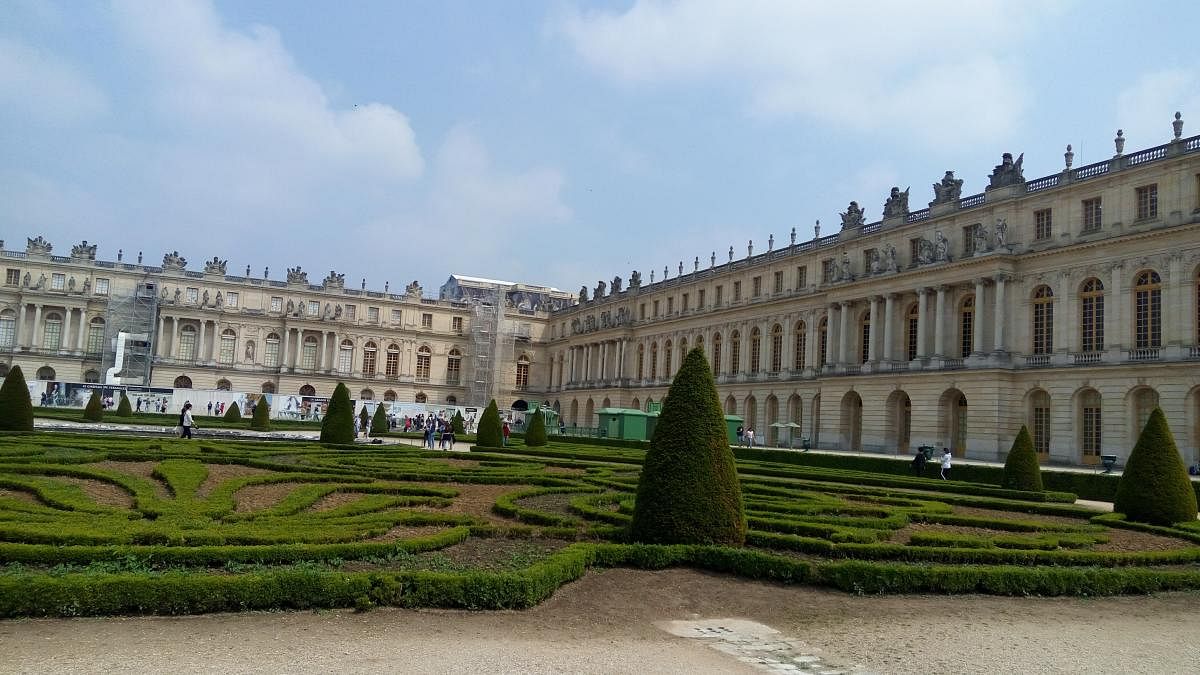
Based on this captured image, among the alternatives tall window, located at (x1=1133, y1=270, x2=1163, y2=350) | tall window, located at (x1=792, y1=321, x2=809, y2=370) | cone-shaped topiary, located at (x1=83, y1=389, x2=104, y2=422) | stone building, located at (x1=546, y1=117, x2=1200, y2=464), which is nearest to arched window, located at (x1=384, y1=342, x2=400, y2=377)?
stone building, located at (x1=546, y1=117, x2=1200, y2=464)

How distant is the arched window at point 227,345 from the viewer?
82750 millimetres

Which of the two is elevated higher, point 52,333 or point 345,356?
point 52,333

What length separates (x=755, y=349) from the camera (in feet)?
203

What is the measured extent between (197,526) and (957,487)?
64.5ft

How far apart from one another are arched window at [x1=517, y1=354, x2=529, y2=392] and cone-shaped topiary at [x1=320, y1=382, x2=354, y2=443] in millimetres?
62399

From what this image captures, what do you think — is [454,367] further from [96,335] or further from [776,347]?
[776,347]

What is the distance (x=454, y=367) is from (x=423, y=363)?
3.40 meters

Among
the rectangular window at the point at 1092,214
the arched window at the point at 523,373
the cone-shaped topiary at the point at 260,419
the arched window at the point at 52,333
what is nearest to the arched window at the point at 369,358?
the arched window at the point at 523,373

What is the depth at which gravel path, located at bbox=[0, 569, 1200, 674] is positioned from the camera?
698 centimetres

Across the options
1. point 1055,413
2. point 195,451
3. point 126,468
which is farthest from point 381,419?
point 1055,413

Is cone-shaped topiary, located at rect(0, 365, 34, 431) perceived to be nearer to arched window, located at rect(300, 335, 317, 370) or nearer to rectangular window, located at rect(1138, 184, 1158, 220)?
rectangular window, located at rect(1138, 184, 1158, 220)

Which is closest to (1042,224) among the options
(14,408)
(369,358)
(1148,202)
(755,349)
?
(1148,202)

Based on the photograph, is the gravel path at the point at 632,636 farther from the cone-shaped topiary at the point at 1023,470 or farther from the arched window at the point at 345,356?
the arched window at the point at 345,356

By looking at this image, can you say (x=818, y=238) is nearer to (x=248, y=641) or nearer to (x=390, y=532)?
(x=390, y=532)
